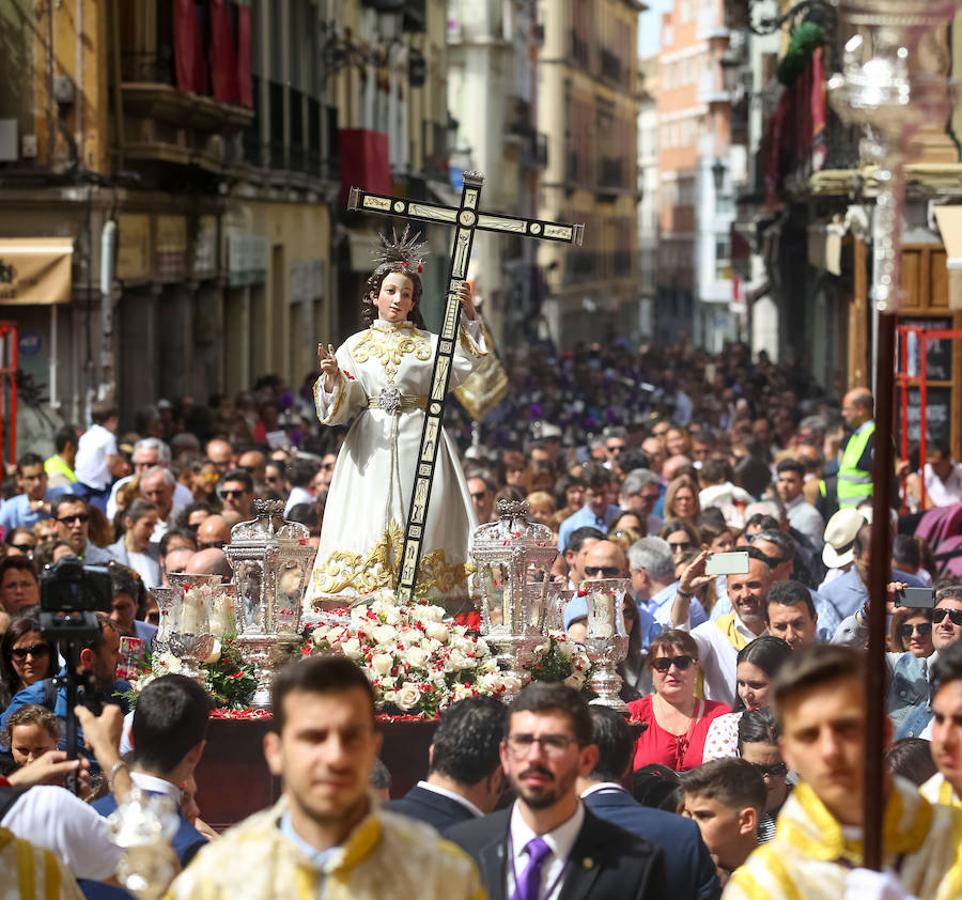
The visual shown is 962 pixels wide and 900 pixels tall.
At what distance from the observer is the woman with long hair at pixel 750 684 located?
811cm

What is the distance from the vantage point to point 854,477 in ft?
47.3

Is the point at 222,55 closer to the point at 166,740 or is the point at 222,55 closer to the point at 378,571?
the point at 378,571

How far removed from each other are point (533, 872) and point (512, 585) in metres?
3.21

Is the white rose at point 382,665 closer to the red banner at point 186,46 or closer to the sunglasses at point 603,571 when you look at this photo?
the sunglasses at point 603,571

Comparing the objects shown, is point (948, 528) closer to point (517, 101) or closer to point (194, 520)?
point (194, 520)

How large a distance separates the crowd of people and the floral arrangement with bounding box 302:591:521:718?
22.8 inches

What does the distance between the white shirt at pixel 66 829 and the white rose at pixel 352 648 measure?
2.88m

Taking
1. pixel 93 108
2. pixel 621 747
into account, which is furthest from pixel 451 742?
pixel 93 108

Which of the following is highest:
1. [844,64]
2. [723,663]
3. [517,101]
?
[517,101]

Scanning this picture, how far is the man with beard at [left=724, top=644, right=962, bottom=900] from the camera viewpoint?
452 cm

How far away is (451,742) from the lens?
6383 millimetres

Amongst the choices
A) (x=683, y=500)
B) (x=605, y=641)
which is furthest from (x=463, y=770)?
(x=683, y=500)

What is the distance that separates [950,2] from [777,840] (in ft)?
5.00

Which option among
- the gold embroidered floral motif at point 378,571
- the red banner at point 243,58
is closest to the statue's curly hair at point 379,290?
the gold embroidered floral motif at point 378,571
